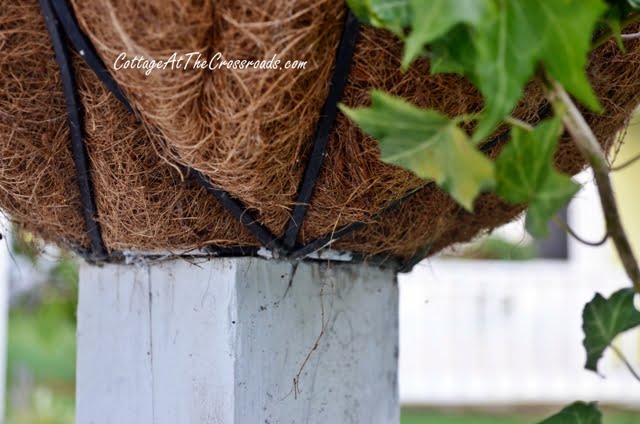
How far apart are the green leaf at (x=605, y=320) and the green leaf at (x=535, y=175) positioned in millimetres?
181

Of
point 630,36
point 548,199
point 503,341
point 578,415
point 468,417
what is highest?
point 630,36

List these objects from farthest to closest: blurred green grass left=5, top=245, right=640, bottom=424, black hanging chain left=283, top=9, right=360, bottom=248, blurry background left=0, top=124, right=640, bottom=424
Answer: blurry background left=0, top=124, right=640, bottom=424
blurred green grass left=5, top=245, right=640, bottom=424
black hanging chain left=283, top=9, right=360, bottom=248

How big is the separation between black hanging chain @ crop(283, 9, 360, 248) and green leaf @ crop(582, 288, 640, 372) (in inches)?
7.8

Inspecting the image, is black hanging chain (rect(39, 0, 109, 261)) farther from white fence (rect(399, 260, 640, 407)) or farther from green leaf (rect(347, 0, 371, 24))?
white fence (rect(399, 260, 640, 407))

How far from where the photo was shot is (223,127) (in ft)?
1.42

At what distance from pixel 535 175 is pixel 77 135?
304mm

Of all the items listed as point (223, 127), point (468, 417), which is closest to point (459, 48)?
point (223, 127)

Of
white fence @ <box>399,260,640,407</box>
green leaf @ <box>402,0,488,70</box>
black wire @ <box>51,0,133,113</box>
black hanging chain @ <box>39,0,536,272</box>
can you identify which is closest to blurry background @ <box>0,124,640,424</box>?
white fence @ <box>399,260,640,407</box>

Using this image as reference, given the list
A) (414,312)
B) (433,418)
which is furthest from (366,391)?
(433,418)

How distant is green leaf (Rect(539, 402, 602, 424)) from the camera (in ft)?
1.48

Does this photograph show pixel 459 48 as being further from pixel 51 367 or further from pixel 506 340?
pixel 51 367

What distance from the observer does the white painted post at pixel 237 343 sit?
56cm

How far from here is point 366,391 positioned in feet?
2.13

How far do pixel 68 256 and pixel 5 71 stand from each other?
1.09ft
